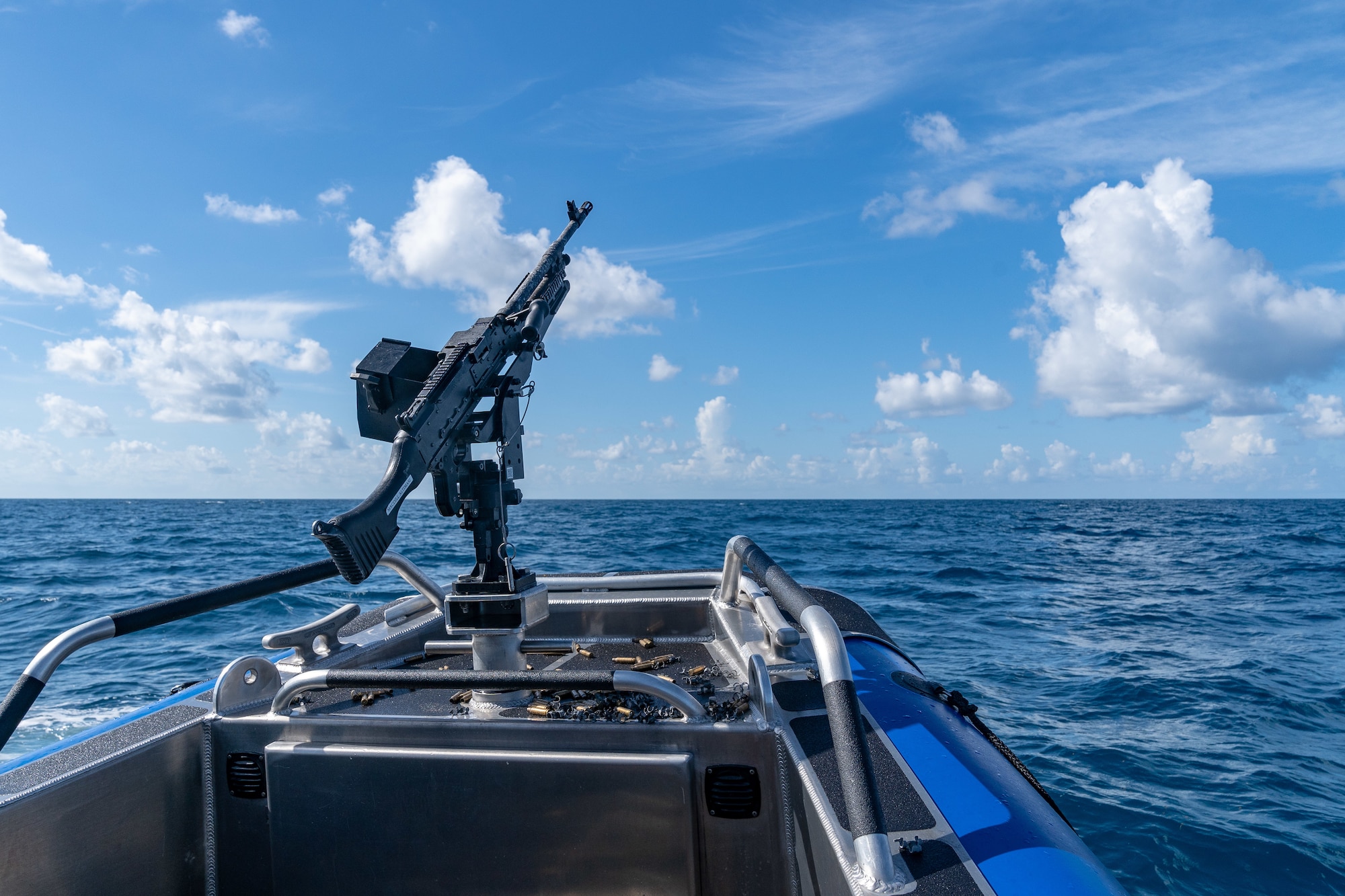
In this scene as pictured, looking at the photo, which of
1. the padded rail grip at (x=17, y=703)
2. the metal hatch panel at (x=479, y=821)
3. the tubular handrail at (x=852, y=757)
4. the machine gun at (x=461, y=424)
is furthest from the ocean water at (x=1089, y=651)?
the padded rail grip at (x=17, y=703)

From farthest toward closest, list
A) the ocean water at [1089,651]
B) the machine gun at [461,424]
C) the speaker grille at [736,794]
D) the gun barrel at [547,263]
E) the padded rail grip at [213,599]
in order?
1. the ocean water at [1089,651]
2. the gun barrel at [547,263]
3. the machine gun at [461,424]
4. the padded rail grip at [213,599]
5. the speaker grille at [736,794]

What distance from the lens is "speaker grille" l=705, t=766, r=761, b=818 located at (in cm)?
202

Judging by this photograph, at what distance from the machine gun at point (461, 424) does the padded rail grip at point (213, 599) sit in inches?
20.7

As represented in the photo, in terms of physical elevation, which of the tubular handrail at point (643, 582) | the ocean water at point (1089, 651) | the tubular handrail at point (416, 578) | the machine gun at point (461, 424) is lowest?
the ocean water at point (1089, 651)

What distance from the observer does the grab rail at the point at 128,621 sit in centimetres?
195

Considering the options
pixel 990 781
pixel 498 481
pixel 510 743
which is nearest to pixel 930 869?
pixel 990 781

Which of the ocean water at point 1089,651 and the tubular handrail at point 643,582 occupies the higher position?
the tubular handrail at point 643,582

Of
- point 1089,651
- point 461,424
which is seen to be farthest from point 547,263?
point 1089,651

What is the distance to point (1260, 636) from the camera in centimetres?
973

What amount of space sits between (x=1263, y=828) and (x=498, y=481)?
4.88 m

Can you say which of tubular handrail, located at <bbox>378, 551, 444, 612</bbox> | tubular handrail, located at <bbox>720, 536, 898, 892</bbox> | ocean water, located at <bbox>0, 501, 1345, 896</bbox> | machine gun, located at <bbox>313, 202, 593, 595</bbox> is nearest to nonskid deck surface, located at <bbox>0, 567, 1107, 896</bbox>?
tubular handrail, located at <bbox>720, 536, 898, 892</bbox>

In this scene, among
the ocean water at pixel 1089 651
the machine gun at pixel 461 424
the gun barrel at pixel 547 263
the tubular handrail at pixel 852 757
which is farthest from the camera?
the ocean water at pixel 1089 651

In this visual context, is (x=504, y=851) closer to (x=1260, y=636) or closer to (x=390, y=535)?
(x=390, y=535)

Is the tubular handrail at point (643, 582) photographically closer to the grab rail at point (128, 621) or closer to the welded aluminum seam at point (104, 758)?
the grab rail at point (128, 621)
